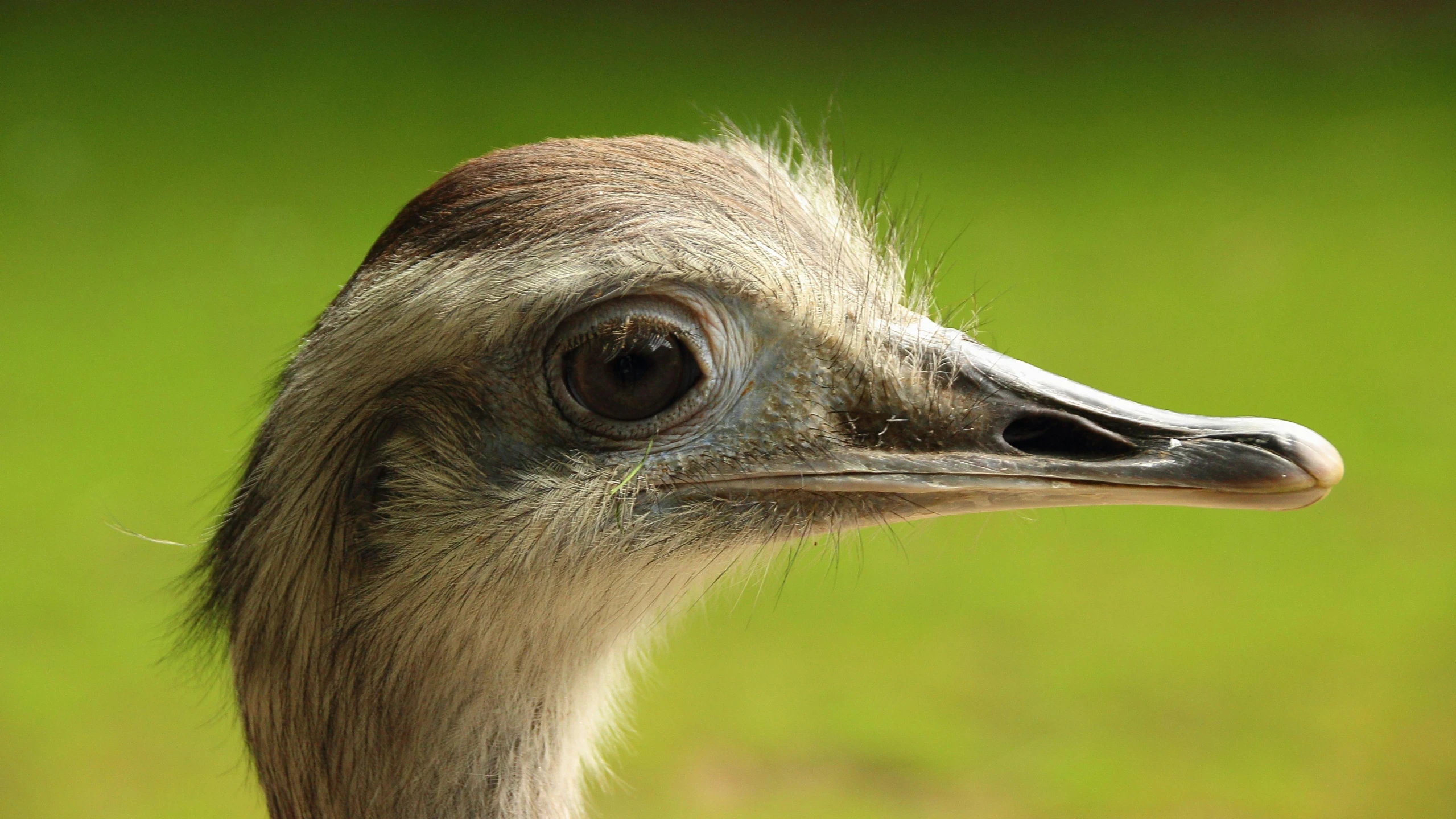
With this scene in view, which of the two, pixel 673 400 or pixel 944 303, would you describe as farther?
pixel 944 303

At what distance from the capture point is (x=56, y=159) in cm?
584

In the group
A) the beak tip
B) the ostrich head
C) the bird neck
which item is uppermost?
the beak tip

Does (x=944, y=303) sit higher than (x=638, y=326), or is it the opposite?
(x=944, y=303)

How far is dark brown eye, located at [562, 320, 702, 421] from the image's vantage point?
145cm

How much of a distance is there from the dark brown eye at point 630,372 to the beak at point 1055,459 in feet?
0.35

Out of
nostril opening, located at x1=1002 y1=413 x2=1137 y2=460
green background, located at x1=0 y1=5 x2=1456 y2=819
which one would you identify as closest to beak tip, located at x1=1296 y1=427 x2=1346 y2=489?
nostril opening, located at x1=1002 y1=413 x2=1137 y2=460

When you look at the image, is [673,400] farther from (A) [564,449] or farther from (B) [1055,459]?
(B) [1055,459]

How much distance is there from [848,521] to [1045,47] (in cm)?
586

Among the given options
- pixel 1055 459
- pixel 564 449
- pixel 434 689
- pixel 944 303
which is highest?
A: pixel 944 303

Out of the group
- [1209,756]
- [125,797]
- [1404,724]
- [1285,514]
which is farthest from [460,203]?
[1285,514]

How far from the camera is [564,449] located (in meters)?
1.49

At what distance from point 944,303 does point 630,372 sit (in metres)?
1.07

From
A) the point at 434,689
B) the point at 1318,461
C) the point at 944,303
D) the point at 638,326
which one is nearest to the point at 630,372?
the point at 638,326

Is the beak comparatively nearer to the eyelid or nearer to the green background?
the eyelid
